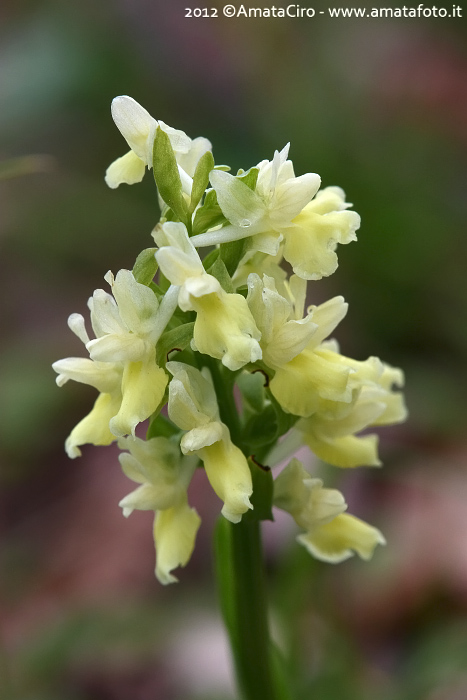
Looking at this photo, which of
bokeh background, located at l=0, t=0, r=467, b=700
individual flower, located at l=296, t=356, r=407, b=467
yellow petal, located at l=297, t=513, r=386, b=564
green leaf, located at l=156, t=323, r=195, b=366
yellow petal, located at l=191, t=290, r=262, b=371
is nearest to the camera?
yellow petal, located at l=191, t=290, r=262, b=371

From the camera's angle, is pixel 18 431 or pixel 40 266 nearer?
pixel 18 431

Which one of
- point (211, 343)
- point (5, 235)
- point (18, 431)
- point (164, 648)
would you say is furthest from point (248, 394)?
point (5, 235)

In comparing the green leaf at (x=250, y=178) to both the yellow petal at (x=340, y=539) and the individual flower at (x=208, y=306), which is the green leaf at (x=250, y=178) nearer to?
the individual flower at (x=208, y=306)

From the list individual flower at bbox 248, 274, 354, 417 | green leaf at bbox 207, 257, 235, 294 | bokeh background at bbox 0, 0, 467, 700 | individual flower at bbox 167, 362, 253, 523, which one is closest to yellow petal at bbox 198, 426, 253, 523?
individual flower at bbox 167, 362, 253, 523

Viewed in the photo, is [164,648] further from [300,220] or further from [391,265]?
[391,265]

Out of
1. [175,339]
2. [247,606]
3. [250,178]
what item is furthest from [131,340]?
[247,606]

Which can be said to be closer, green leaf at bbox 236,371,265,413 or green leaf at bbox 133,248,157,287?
green leaf at bbox 133,248,157,287

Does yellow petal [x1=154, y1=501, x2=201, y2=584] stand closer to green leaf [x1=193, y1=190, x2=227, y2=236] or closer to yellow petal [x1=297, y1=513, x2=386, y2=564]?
yellow petal [x1=297, y1=513, x2=386, y2=564]
